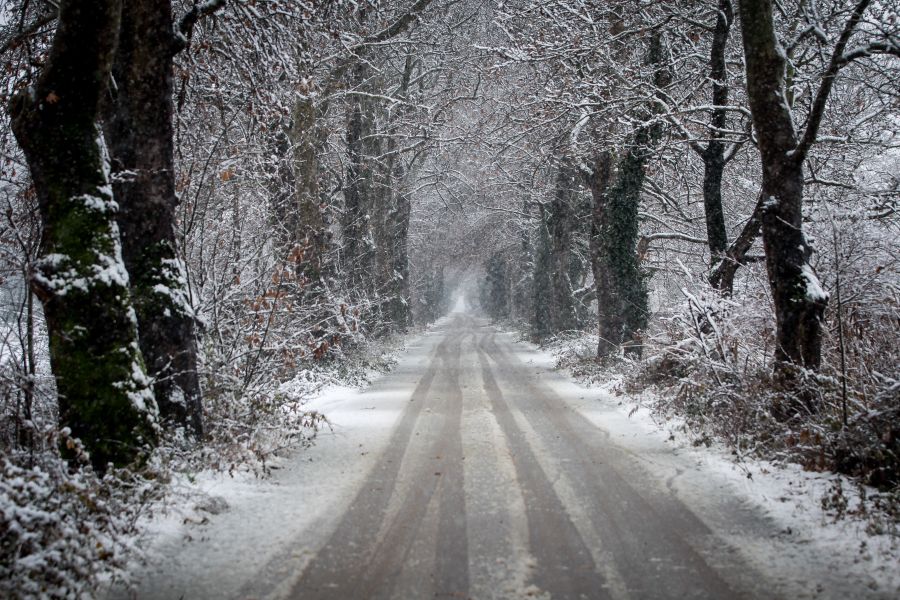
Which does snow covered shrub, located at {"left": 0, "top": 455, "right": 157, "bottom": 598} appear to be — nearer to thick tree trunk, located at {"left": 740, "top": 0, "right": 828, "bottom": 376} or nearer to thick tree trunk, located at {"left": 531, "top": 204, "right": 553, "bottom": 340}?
thick tree trunk, located at {"left": 740, "top": 0, "right": 828, "bottom": 376}

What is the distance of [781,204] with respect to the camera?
755cm

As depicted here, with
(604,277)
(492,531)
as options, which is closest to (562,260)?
(604,277)

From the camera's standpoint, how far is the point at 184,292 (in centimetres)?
670

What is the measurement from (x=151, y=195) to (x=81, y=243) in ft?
4.61

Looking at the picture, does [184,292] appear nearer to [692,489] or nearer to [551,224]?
[692,489]

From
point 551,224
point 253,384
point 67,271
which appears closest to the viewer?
point 67,271

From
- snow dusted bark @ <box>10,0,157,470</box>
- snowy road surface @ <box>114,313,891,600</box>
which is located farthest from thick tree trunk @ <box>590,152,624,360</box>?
snow dusted bark @ <box>10,0,157,470</box>

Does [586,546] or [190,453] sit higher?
[190,453]

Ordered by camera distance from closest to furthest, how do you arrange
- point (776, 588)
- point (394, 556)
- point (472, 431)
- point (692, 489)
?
point (776, 588), point (394, 556), point (692, 489), point (472, 431)

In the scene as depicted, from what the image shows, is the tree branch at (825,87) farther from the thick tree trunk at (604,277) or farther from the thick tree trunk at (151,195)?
the thick tree trunk at (604,277)

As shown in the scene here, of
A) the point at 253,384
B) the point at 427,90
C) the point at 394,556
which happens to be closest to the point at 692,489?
the point at 394,556

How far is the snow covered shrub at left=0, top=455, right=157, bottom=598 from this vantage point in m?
3.55

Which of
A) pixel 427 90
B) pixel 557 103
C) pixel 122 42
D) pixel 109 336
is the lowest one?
pixel 109 336

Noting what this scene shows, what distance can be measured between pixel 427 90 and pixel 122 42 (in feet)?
69.0
